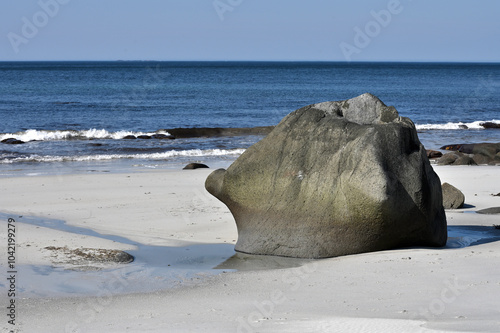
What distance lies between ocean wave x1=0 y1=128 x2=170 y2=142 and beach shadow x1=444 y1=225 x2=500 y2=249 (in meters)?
21.3

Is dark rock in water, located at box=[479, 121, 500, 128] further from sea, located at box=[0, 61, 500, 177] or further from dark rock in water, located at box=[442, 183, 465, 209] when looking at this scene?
dark rock in water, located at box=[442, 183, 465, 209]

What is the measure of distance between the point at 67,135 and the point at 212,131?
A: 679 centimetres

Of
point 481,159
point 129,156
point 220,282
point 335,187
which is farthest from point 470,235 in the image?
point 129,156

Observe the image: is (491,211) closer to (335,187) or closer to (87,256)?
(335,187)

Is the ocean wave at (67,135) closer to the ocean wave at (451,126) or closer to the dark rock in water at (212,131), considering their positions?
the dark rock in water at (212,131)

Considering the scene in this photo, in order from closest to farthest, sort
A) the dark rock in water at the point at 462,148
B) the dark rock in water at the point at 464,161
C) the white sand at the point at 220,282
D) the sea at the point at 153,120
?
the white sand at the point at 220,282
the dark rock in water at the point at 464,161
the sea at the point at 153,120
the dark rock in water at the point at 462,148

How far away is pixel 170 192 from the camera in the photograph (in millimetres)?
13781

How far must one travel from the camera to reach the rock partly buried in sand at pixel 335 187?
841cm

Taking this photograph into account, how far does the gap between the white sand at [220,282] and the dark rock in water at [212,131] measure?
1879 centimetres

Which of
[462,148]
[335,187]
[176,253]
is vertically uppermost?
[335,187]

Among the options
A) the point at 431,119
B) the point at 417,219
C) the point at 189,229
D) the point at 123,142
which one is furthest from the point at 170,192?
the point at 431,119

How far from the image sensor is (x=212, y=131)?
31.7m

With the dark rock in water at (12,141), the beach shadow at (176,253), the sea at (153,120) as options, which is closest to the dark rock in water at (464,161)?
the sea at (153,120)

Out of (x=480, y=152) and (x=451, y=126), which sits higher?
(x=480, y=152)
